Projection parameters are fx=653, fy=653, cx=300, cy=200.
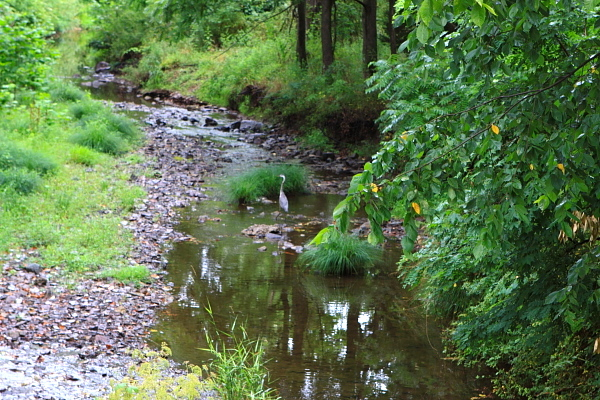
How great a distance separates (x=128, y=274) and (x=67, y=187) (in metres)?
4.18

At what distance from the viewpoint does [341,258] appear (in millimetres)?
9734

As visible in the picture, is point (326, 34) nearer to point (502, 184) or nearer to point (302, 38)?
point (302, 38)

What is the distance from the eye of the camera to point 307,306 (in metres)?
8.56

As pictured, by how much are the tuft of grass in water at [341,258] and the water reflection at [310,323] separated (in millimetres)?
196

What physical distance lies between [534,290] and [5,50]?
1319 cm

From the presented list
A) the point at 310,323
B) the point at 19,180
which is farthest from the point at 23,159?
the point at 310,323

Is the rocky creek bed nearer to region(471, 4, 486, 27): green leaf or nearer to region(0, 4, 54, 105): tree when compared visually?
region(471, 4, 486, 27): green leaf

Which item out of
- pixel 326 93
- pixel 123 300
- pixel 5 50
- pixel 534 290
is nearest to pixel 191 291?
pixel 123 300

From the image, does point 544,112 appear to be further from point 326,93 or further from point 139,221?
point 326,93

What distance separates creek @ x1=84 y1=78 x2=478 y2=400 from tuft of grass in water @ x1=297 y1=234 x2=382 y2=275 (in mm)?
170

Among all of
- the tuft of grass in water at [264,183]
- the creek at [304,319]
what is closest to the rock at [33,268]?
the creek at [304,319]

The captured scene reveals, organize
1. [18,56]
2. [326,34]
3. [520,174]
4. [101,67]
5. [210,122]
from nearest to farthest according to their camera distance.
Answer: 1. [520,174]
2. [18,56]
3. [326,34]
4. [210,122]
5. [101,67]

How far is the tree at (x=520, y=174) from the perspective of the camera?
3332mm

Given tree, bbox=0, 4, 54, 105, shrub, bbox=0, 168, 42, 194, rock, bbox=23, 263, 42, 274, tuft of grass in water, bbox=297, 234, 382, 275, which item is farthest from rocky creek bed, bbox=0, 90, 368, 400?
tree, bbox=0, 4, 54, 105
